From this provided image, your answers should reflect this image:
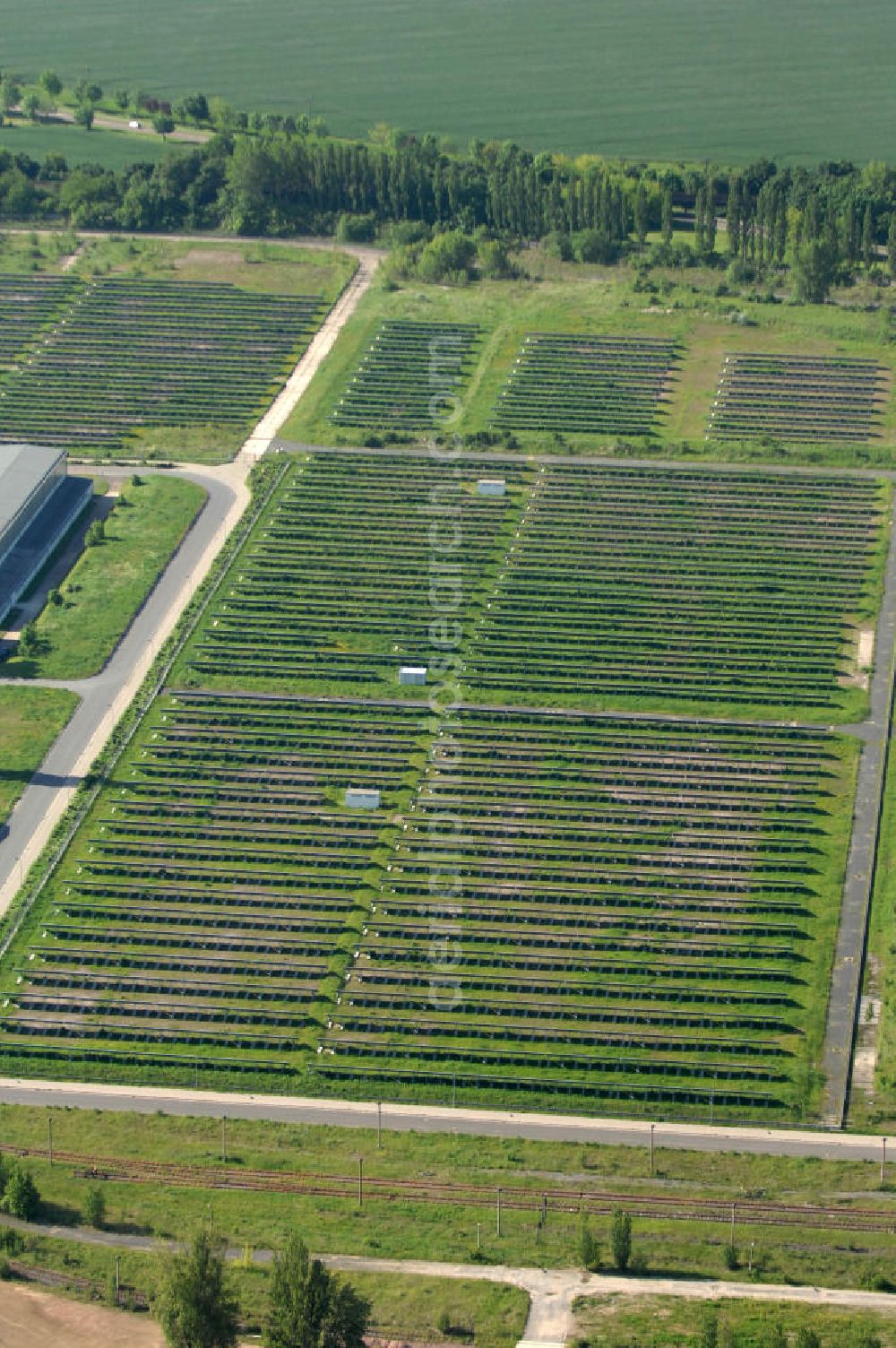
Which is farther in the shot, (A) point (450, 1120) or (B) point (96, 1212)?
(A) point (450, 1120)

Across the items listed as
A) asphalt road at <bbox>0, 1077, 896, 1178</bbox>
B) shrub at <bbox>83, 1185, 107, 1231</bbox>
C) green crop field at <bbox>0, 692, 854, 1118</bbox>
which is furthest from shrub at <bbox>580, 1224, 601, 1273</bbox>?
shrub at <bbox>83, 1185, 107, 1231</bbox>

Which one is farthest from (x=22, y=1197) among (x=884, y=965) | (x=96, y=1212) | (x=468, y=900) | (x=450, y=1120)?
(x=884, y=965)

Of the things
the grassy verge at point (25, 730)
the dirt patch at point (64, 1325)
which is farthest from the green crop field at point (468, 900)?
the dirt patch at point (64, 1325)

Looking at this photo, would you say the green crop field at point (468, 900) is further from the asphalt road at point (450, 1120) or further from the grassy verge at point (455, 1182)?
the grassy verge at point (455, 1182)

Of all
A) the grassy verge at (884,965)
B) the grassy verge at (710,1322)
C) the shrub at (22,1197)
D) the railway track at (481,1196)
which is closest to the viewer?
the grassy verge at (710,1322)

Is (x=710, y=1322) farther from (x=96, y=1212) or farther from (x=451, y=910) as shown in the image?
(x=451, y=910)
